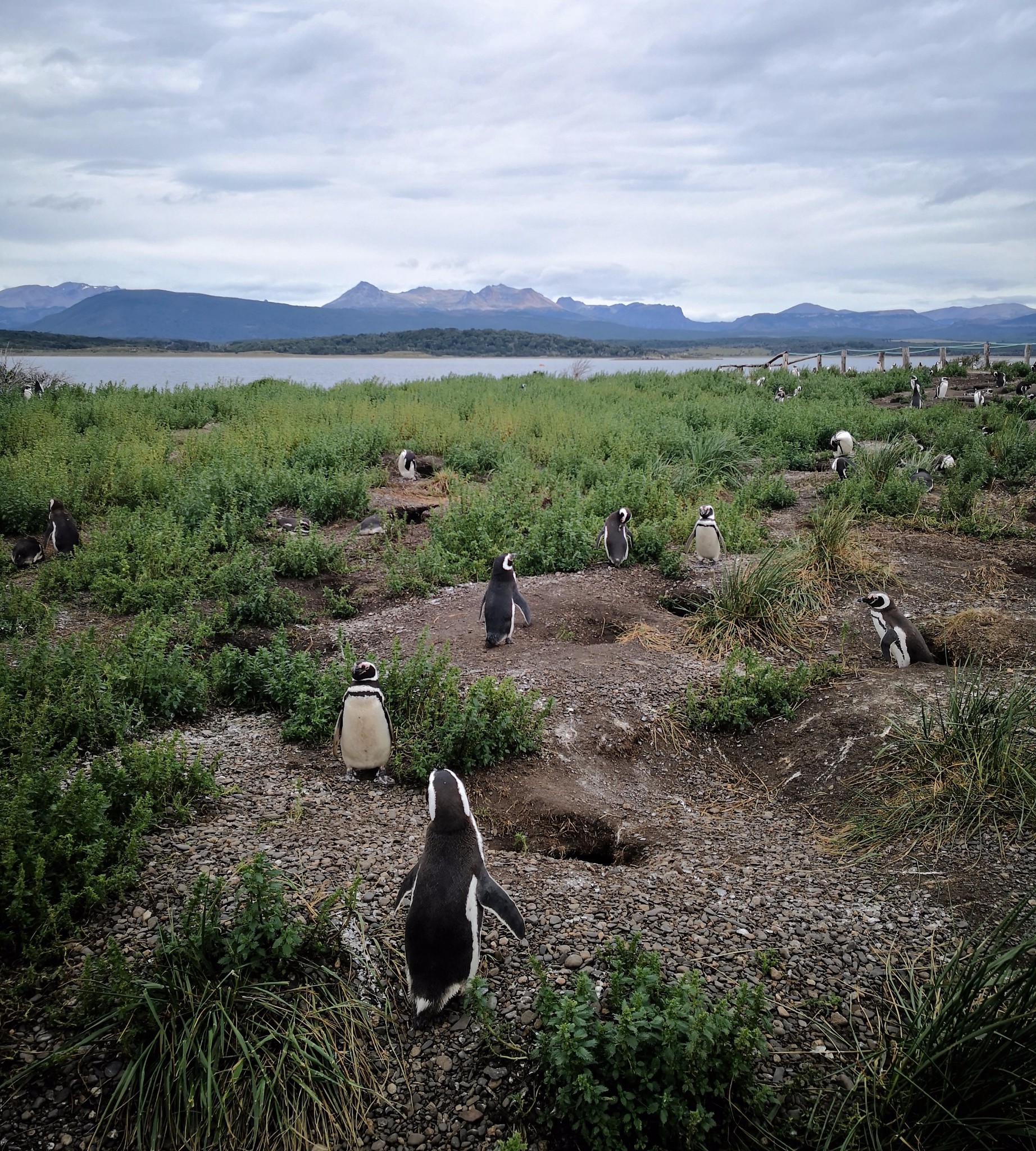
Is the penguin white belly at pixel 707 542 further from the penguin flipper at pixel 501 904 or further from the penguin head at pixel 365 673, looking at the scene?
the penguin flipper at pixel 501 904

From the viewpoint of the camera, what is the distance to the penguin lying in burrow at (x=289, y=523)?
9070 millimetres

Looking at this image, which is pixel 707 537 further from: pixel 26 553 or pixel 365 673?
pixel 26 553

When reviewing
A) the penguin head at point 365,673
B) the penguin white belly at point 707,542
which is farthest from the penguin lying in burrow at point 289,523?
the penguin head at point 365,673

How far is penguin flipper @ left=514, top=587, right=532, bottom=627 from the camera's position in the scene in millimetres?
6461

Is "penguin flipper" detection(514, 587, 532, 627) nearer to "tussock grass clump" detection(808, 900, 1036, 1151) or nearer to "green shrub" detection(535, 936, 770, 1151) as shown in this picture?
"green shrub" detection(535, 936, 770, 1151)

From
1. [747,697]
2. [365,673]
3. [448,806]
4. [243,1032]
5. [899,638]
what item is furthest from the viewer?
[899,638]

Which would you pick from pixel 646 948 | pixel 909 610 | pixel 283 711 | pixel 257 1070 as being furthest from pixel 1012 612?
pixel 257 1070

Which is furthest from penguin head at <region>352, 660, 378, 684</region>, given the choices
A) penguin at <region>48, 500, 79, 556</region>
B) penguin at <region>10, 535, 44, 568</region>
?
penguin at <region>10, 535, 44, 568</region>

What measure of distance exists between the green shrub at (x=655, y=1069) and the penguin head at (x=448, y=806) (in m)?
0.80

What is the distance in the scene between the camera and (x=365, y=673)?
459cm

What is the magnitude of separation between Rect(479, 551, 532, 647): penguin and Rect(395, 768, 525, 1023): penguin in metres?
3.05

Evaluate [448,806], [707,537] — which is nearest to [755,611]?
[707,537]

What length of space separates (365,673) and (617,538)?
4.27m

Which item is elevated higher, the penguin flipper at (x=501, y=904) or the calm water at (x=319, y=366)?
the calm water at (x=319, y=366)
